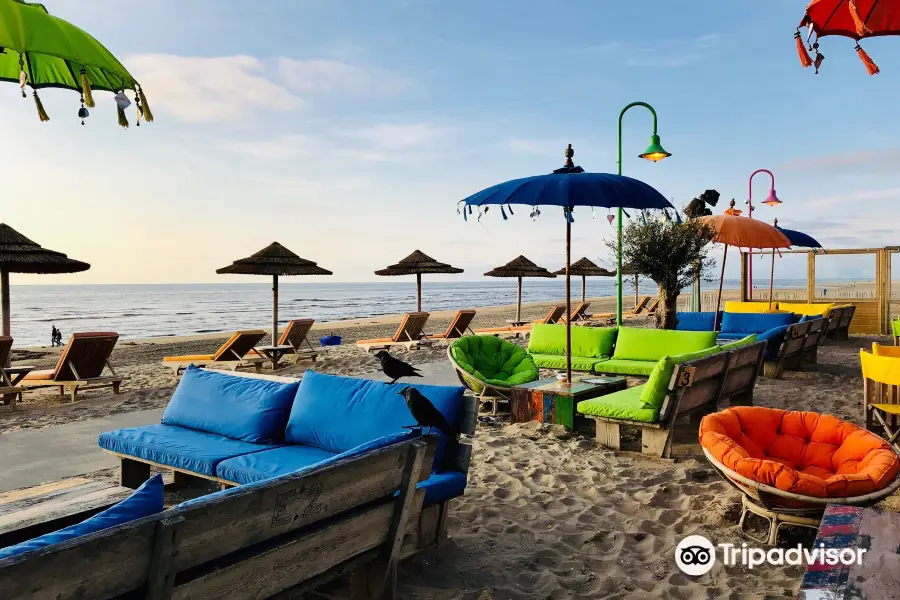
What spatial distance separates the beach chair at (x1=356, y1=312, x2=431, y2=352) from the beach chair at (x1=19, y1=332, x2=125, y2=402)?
5575 mm

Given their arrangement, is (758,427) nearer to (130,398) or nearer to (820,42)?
(820,42)

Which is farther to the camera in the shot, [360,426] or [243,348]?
[243,348]

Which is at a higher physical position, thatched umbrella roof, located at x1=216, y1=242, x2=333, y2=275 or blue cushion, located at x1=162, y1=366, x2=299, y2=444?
thatched umbrella roof, located at x1=216, y1=242, x2=333, y2=275

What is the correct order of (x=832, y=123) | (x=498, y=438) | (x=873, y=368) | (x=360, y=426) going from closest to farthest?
(x=360, y=426), (x=873, y=368), (x=498, y=438), (x=832, y=123)

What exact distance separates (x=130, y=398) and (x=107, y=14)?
19.6 feet

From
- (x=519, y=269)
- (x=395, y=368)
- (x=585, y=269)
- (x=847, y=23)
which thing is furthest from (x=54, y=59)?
(x=585, y=269)

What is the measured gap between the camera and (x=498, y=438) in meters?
5.42

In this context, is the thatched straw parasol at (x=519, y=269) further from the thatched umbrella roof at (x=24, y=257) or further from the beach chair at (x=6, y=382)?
the beach chair at (x=6, y=382)

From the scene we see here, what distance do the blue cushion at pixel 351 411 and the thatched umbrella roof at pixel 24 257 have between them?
8571 mm

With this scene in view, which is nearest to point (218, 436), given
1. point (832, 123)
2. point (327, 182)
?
point (832, 123)

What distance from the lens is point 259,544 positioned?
1.84m

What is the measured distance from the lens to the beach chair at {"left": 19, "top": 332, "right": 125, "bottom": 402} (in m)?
8.11

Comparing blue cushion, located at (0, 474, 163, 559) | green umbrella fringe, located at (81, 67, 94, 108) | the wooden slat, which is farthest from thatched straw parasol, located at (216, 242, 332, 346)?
blue cushion, located at (0, 474, 163, 559)

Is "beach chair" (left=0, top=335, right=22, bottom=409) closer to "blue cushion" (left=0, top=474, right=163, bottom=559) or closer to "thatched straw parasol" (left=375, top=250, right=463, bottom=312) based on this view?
"blue cushion" (left=0, top=474, right=163, bottom=559)
